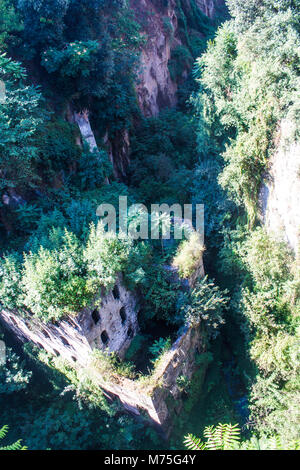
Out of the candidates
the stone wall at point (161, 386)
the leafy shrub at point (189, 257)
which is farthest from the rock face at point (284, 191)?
the stone wall at point (161, 386)

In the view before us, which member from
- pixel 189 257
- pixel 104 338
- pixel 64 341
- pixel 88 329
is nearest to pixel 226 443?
pixel 88 329

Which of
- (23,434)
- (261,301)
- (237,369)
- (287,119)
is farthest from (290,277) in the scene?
(23,434)

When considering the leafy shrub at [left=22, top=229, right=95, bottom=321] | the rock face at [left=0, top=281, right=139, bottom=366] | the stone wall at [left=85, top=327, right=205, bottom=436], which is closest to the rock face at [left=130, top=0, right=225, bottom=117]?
the leafy shrub at [left=22, top=229, right=95, bottom=321]

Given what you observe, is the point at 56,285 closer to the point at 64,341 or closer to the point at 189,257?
the point at 64,341

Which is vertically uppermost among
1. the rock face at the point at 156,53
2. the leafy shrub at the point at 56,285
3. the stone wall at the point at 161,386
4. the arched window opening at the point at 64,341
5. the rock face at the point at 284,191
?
the rock face at the point at 156,53

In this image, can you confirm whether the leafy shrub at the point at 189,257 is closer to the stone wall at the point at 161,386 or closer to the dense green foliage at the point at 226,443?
the stone wall at the point at 161,386

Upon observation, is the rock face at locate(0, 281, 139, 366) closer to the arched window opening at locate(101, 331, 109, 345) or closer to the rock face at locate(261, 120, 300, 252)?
the arched window opening at locate(101, 331, 109, 345)

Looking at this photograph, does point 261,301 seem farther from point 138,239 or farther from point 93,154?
point 93,154
